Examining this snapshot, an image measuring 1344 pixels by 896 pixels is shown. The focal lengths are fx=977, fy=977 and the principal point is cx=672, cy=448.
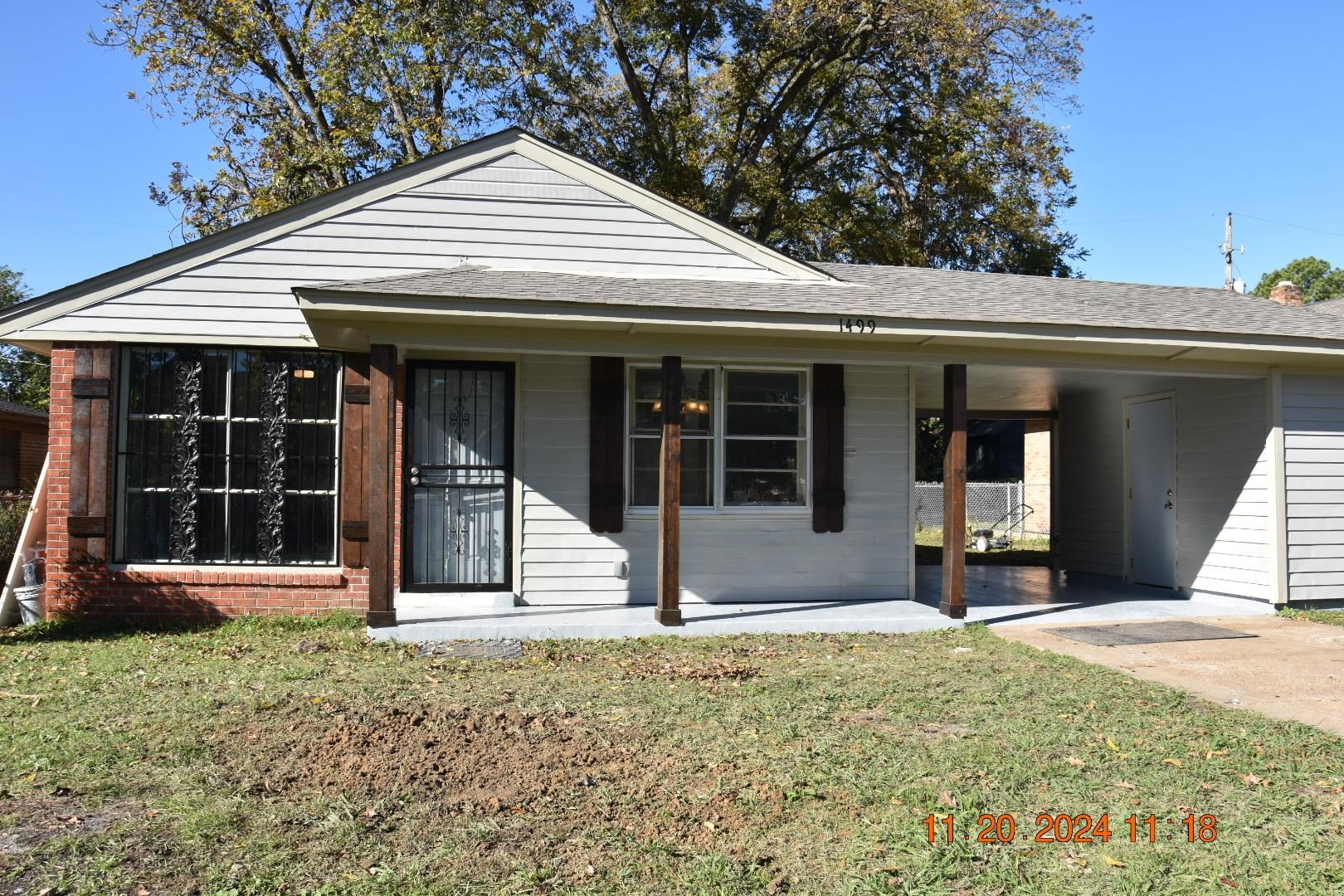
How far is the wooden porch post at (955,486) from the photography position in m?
8.45

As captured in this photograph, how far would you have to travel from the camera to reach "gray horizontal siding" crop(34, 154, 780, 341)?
8.55 m

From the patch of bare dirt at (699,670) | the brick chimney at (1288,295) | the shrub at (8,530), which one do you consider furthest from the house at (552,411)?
the brick chimney at (1288,295)

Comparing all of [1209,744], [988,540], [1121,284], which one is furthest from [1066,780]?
[988,540]

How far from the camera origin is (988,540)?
1794cm

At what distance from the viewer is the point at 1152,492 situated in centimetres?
1103

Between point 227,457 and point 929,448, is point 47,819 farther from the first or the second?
point 929,448

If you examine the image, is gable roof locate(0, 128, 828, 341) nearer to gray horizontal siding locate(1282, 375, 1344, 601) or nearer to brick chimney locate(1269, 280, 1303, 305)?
gray horizontal siding locate(1282, 375, 1344, 601)

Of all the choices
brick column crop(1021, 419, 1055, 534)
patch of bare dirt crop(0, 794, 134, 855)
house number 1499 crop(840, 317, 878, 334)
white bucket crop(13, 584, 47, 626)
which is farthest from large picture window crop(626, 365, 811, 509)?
brick column crop(1021, 419, 1055, 534)

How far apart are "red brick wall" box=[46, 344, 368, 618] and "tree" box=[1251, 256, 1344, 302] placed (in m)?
70.4

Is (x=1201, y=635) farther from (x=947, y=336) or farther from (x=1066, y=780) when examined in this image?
(x=1066, y=780)

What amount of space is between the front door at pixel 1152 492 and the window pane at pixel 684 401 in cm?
536

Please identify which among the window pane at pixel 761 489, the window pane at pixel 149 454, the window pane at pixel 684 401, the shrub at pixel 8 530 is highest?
the window pane at pixel 684 401

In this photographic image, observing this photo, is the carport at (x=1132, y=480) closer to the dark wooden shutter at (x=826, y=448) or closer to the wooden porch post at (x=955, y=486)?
the wooden porch post at (x=955, y=486)

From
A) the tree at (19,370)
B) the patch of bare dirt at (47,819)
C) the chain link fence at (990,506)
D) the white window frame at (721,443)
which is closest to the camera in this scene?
the patch of bare dirt at (47,819)
